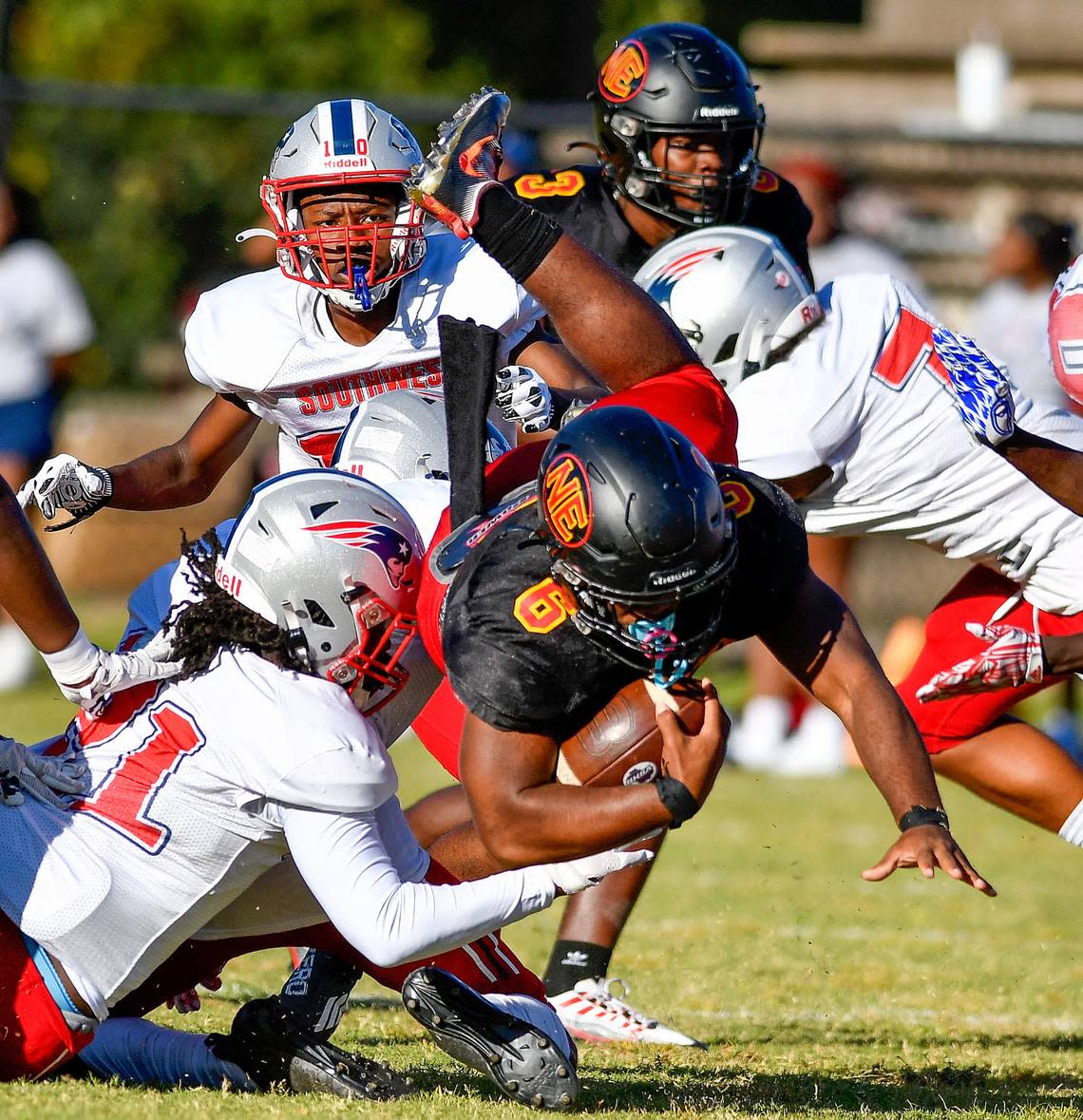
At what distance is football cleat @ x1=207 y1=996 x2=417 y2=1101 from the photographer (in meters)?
3.32

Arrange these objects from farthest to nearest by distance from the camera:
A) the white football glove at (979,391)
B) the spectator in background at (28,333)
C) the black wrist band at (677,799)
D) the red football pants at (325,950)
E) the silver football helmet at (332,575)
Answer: the spectator in background at (28,333) → the white football glove at (979,391) → the red football pants at (325,950) → the silver football helmet at (332,575) → the black wrist band at (677,799)

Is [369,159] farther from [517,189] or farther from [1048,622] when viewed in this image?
[1048,622]

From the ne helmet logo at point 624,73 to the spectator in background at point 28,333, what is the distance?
4423 mm

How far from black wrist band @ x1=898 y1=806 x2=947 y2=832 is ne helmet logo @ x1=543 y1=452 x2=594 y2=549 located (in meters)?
Answer: 0.74

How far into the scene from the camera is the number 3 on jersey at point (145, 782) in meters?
3.24

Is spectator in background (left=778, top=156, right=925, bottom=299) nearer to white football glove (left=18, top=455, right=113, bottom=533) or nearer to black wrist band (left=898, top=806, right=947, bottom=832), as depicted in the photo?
white football glove (left=18, top=455, right=113, bottom=533)

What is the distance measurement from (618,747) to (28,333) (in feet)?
19.7

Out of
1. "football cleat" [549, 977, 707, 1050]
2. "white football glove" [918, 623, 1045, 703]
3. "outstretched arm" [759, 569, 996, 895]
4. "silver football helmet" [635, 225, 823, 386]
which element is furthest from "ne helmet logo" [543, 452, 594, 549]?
"white football glove" [918, 623, 1045, 703]

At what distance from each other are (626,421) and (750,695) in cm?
554

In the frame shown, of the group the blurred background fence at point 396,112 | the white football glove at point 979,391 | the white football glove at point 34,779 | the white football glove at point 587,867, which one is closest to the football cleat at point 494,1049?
the white football glove at point 587,867

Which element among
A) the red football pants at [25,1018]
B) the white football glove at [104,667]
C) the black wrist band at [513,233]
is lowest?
the red football pants at [25,1018]

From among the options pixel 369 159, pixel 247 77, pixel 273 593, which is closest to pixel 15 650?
pixel 369 159

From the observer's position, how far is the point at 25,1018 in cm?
321

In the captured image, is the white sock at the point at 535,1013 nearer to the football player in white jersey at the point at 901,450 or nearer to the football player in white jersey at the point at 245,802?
the football player in white jersey at the point at 245,802
